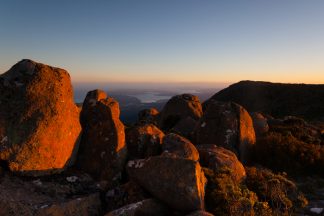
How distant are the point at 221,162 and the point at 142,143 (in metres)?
2.90

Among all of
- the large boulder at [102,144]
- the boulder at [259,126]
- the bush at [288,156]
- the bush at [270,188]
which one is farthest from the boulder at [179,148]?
the boulder at [259,126]

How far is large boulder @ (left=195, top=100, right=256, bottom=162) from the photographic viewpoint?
1552cm

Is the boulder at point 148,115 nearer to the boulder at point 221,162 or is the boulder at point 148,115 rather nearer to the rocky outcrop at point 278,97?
the boulder at point 221,162

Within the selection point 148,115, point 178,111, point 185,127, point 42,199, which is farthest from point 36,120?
point 148,115

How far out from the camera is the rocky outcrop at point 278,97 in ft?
238

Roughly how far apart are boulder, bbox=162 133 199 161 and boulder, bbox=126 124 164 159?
546 millimetres

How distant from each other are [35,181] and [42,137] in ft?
3.96

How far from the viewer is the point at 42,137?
9.12 meters

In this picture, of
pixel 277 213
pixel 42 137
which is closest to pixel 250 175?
pixel 277 213

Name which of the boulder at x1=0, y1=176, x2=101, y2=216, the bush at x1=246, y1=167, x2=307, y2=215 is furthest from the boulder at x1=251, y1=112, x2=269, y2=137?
the boulder at x1=0, y1=176, x2=101, y2=216

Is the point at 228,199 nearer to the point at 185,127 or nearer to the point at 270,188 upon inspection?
the point at 270,188

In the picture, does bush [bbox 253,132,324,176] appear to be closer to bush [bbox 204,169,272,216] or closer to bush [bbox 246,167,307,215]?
bush [bbox 246,167,307,215]

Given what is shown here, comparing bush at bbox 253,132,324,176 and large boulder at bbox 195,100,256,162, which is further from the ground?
large boulder at bbox 195,100,256,162

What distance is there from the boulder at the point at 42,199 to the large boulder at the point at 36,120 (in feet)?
1.54
